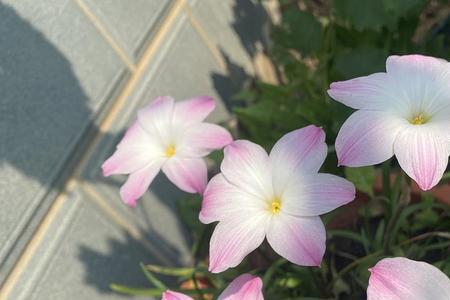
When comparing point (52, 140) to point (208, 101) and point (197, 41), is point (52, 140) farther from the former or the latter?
point (197, 41)

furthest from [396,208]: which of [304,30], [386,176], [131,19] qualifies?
[131,19]

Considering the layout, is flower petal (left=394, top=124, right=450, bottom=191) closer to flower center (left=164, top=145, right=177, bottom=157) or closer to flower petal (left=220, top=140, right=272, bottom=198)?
flower petal (left=220, top=140, right=272, bottom=198)

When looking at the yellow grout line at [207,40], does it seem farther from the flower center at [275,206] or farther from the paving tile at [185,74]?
the flower center at [275,206]

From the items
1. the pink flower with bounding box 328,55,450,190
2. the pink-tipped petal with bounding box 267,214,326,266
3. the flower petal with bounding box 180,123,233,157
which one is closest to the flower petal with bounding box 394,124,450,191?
the pink flower with bounding box 328,55,450,190

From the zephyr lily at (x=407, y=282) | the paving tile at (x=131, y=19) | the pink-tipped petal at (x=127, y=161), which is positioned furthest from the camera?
the paving tile at (x=131, y=19)

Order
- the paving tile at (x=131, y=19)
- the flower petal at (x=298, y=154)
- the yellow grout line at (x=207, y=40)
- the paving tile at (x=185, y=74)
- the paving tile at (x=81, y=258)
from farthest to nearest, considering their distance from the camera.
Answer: the yellow grout line at (x=207, y=40), the paving tile at (x=185, y=74), the paving tile at (x=131, y=19), the paving tile at (x=81, y=258), the flower petal at (x=298, y=154)

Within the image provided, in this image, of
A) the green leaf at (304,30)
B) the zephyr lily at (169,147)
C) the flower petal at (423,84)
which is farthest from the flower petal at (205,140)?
the green leaf at (304,30)

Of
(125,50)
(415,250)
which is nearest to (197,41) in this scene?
(125,50)
